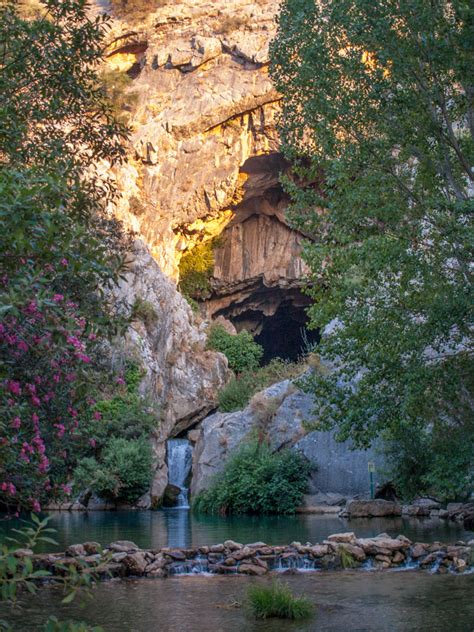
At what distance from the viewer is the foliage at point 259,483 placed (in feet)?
92.4

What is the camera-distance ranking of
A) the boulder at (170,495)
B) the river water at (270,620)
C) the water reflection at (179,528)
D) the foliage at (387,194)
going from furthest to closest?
1. the boulder at (170,495)
2. the water reflection at (179,528)
3. the foliage at (387,194)
4. the river water at (270,620)

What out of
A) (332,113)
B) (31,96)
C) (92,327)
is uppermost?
(332,113)

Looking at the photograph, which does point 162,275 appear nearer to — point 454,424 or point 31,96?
point 454,424

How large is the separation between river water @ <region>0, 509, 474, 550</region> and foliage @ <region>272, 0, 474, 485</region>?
14.3 ft

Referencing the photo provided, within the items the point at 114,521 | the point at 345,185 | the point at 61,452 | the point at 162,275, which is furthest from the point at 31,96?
the point at 162,275

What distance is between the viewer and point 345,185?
15.2 metres

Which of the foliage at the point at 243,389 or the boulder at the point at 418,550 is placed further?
the foliage at the point at 243,389

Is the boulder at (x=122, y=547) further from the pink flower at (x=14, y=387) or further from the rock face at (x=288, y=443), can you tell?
the rock face at (x=288, y=443)

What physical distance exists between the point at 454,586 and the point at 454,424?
6.50 meters

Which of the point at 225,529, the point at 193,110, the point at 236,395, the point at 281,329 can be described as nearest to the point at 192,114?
the point at 193,110

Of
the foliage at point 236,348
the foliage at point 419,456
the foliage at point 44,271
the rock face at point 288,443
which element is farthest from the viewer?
the foliage at point 236,348

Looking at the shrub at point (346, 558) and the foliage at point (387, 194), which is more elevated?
the foliage at point (387, 194)

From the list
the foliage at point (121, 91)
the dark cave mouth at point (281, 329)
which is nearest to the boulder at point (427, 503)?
the foliage at point (121, 91)

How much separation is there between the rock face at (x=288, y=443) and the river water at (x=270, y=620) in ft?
45.9
